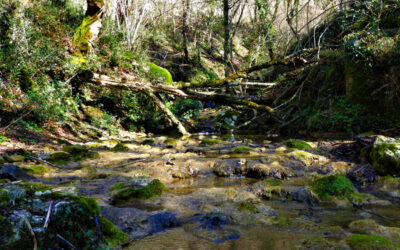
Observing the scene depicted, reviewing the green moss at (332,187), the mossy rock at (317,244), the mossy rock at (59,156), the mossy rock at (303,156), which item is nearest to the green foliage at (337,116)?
the mossy rock at (303,156)

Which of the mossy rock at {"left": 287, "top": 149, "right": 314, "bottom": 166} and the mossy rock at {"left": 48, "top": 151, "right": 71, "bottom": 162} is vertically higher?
the mossy rock at {"left": 48, "top": 151, "right": 71, "bottom": 162}

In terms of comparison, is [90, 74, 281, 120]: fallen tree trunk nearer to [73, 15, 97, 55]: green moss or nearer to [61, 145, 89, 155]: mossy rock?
[73, 15, 97, 55]: green moss

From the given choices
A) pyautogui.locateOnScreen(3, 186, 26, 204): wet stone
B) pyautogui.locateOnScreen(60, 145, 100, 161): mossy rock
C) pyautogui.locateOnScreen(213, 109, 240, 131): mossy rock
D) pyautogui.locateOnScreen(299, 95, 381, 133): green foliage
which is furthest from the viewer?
pyautogui.locateOnScreen(213, 109, 240, 131): mossy rock

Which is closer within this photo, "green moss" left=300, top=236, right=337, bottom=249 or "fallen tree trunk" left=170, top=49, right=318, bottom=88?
"green moss" left=300, top=236, right=337, bottom=249

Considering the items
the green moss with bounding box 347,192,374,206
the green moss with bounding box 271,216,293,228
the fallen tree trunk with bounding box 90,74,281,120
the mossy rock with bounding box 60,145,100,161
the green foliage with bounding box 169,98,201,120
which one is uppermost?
the fallen tree trunk with bounding box 90,74,281,120

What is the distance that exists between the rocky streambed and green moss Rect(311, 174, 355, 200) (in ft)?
0.04

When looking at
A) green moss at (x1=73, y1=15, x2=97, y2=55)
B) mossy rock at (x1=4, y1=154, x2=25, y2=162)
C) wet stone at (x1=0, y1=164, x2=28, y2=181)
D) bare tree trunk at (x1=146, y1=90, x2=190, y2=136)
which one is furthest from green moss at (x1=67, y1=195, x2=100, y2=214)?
green moss at (x1=73, y1=15, x2=97, y2=55)

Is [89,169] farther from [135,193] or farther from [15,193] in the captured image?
[15,193]

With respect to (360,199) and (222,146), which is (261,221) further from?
(222,146)

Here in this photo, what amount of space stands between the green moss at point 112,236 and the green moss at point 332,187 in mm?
2590

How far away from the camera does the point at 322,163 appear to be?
542 cm

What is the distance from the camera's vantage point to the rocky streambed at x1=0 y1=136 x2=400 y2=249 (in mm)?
2021

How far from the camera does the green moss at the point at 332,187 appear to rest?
3551mm

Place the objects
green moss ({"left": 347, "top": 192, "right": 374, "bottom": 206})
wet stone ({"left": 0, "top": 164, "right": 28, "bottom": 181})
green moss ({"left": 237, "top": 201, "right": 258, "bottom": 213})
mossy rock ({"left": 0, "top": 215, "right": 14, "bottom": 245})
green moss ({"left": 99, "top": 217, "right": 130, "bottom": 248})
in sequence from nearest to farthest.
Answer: mossy rock ({"left": 0, "top": 215, "right": 14, "bottom": 245}) < green moss ({"left": 99, "top": 217, "right": 130, "bottom": 248}) < green moss ({"left": 237, "top": 201, "right": 258, "bottom": 213}) < green moss ({"left": 347, "top": 192, "right": 374, "bottom": 206}) < wet stone ({"left": 0, "top": 164, "right": 28, "bottom": 181})
